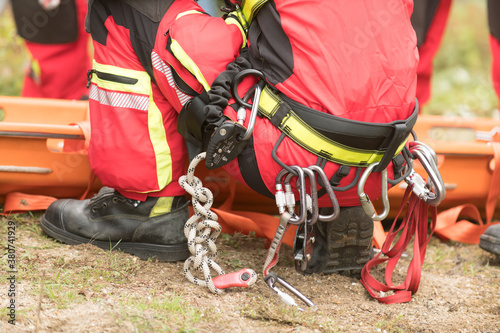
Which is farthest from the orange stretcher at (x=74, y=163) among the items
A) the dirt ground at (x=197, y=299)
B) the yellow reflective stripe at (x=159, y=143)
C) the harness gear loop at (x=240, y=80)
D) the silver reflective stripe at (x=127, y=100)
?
the harness gear loop at (x=240, y=80)

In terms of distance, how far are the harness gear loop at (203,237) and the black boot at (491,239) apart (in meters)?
1.02

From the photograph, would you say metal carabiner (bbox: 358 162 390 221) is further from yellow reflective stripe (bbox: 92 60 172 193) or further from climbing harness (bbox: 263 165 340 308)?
yellow reflective stripe (bbox: 92 60 172 193)

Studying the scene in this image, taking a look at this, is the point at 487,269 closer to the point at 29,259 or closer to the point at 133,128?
the point at 133,128

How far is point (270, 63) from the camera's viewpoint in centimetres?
152

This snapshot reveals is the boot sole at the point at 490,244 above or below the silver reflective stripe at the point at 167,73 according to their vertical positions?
below

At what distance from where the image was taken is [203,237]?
1.67 metres

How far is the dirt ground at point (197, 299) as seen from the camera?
142 centimetres

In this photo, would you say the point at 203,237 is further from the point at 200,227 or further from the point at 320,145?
the point at 320,145

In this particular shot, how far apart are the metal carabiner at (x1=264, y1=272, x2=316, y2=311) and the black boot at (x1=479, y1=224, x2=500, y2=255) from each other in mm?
890

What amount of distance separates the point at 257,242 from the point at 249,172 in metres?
0.60

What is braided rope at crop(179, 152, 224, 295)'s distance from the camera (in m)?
1.65

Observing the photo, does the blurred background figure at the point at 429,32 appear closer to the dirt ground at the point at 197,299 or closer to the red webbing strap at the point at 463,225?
the red webbing strap at the point at 463,225

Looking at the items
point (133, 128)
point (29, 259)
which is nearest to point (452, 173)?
point (133, 128)

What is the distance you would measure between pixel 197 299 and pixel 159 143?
492 millimetres
